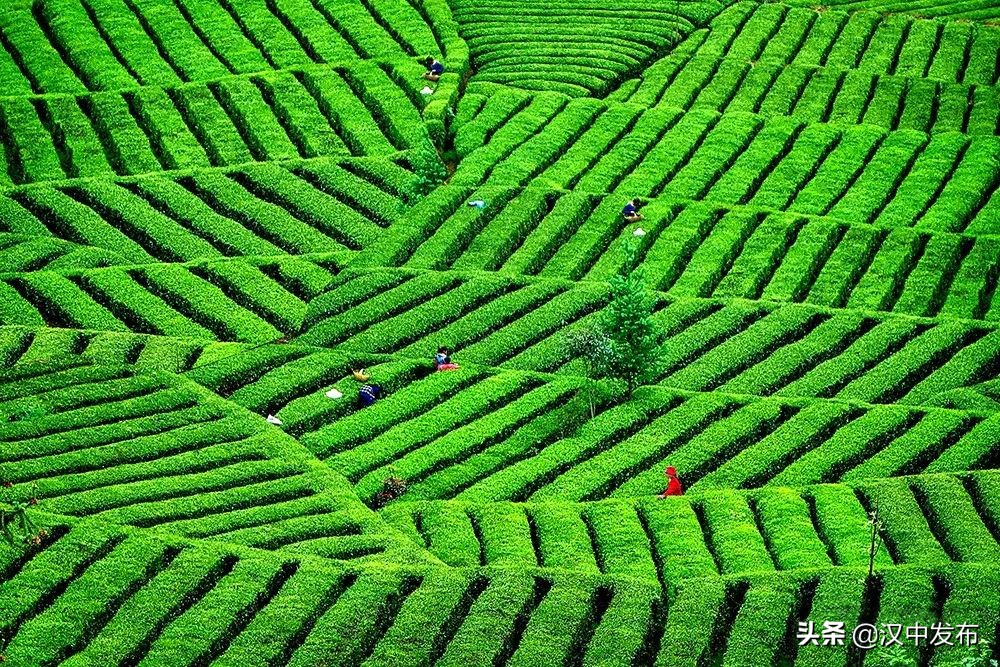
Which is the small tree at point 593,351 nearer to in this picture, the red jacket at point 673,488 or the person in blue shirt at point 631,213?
the red jacket at point 673,488

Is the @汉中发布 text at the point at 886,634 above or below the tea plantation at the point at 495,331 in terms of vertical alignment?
below

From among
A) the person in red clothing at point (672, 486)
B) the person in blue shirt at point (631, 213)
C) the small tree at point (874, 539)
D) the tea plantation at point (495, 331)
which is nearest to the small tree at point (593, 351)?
the tea plantation at point (495, 331)

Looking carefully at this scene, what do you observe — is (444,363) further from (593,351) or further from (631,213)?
(631,213)

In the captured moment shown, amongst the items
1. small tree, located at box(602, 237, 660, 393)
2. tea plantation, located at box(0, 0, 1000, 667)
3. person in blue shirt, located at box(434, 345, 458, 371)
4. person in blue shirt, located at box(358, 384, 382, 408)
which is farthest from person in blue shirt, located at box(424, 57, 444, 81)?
person in blue shirt, located at box(358, 384, 382, 408)

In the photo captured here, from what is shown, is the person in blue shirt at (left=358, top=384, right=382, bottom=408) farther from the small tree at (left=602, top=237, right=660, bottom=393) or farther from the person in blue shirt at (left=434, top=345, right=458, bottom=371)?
the small tree at (left=602, top=237, right=660, bottom=393)

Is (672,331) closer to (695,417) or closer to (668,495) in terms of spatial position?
(695,417)

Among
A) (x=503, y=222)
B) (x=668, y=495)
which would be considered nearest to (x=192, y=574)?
(x=668, y=495)
